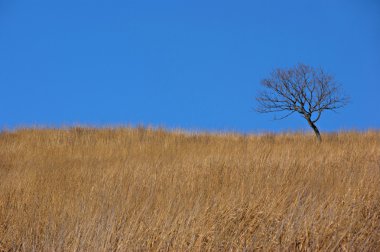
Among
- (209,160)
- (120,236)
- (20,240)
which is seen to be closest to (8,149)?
(209,160)

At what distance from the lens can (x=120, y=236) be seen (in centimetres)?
428

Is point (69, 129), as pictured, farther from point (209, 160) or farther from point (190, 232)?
point (190, 232)

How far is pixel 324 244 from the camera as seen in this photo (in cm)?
418

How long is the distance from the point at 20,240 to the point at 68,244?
0.78 meters

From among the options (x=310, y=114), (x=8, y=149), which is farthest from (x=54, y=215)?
(x=310, y=114)

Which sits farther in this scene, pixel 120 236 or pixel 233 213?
pixel 233 213

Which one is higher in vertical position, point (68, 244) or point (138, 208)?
point (138, 208)


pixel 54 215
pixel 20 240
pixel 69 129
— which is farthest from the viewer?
pixel 69 129

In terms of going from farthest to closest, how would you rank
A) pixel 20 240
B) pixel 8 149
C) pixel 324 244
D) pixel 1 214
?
pixel 8 149
pixel 1 214
pixel 20 240
pixel 324 244

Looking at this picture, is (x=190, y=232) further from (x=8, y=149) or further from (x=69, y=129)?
(x=69, y=129)

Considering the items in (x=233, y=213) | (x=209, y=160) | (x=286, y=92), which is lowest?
(x=233, y=213)

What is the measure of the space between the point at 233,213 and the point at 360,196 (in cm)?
212

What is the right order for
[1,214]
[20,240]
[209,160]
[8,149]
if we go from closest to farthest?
[20,240] < [1,214] < [209,160] < [8,149]

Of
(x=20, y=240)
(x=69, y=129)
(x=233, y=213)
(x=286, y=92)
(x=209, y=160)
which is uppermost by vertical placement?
(x=286, y=92)
